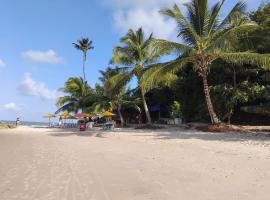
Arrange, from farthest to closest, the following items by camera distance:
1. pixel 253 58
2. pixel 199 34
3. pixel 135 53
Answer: pixel 135 53
pixel 199 34
pixel 253 58

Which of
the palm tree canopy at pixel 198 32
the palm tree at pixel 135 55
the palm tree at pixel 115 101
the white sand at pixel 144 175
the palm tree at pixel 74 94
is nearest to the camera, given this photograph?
the white sand at pixel 144 175

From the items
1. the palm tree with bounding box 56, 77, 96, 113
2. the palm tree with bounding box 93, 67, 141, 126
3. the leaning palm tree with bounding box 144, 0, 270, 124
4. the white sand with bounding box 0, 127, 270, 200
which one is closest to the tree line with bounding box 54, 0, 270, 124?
the leaning palm tree with bounding box 144, 0, 270, 124

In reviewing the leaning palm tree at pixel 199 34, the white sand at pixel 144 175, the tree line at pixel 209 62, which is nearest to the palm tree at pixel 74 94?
the tree line at pixel 209 62

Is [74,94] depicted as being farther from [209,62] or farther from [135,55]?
[209,62]

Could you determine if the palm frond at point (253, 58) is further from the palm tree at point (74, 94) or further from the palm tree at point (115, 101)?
the palm tree at point (74, 94)

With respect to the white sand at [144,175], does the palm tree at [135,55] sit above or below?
above

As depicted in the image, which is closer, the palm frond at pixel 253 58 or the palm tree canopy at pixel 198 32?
the palm frond at pixel 253 58

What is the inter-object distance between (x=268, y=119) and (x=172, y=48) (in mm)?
8486

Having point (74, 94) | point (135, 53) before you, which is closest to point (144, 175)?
point (135, 53)

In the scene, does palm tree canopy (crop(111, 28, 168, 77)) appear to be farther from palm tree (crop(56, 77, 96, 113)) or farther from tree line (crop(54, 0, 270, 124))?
palm tree (crop(56, 77, 96, 113))

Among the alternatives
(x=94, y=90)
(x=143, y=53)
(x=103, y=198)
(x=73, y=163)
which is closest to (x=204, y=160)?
(x=73, y=163)

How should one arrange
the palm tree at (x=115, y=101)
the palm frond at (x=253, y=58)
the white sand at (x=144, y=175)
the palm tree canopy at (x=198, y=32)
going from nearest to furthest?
the white sand at (x=144, y=175) → the palm frond at (x=253, y=58) → the palm tree canopy at (x=198, y=32) → the palm tree at (x=115, y=101)

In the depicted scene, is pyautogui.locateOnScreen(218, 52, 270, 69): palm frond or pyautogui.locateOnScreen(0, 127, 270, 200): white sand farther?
pyautogui.locateOnScreen(218, 52, 270, 69): palm frond

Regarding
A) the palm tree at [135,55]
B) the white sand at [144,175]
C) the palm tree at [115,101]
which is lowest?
the white sand at [144,175]
